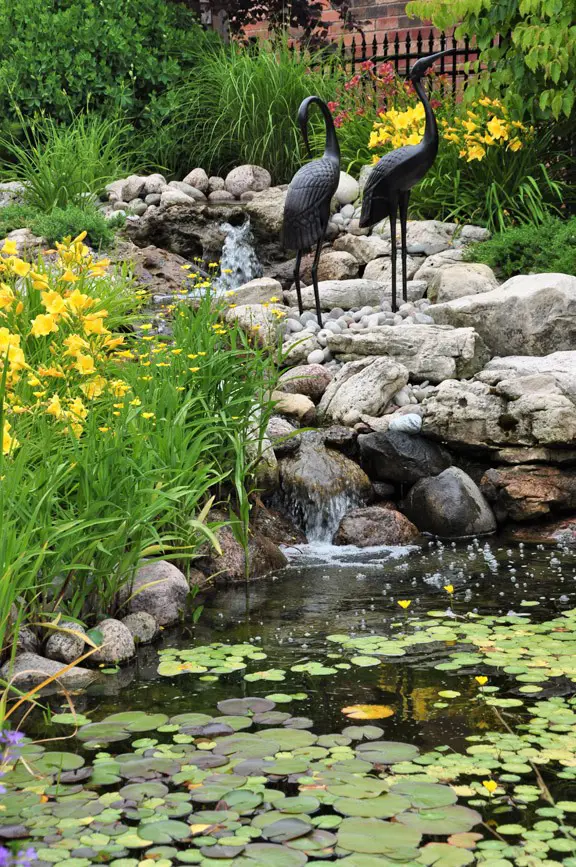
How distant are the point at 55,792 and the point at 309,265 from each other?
7611mm

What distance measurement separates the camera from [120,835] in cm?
264

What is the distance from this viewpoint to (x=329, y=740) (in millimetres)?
3254

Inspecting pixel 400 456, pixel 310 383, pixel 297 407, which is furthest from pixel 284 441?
pixel 310 383

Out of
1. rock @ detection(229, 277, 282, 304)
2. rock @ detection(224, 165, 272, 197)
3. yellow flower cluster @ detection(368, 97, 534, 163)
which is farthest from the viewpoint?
rock @ detection(224, 165, 272, 197)

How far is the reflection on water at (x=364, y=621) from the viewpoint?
3.59 metres

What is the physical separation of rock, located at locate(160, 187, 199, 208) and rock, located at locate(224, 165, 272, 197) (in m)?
0.82

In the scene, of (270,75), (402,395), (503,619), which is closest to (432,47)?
(270,75)

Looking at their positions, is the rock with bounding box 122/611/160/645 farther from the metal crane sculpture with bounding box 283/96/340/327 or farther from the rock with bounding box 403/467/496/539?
the metal crane sculpture with bounding box 283/96/340/327

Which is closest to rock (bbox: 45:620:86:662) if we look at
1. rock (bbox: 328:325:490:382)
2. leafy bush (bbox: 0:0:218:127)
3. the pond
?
the pond

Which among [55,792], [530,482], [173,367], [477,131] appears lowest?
[530,482]

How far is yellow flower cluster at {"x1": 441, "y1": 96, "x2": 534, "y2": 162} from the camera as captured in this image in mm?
9383

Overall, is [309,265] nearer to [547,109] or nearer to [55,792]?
[547,109]

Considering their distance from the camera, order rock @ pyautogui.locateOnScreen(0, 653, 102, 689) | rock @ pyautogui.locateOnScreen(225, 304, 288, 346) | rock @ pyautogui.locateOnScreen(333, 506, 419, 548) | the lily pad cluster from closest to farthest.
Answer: the lily pad cluster < rock @ pyautogui.locateOnScreen(0, 653, 102, 689) < rock @ pyautogui.locateOnScreen(333, 506, 419, 548) < rock @ pyautogui.locateOnScreen(225, 304, 288, 346)

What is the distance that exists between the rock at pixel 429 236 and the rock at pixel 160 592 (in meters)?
5.54
